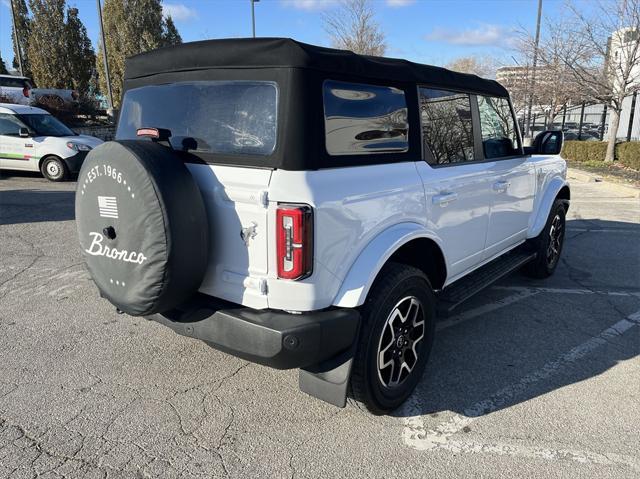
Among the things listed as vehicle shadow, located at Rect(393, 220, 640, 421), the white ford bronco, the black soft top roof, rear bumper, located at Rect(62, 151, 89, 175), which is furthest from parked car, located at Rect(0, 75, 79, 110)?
vehicle shadow, located at Rect(393, 220, 640, 421)

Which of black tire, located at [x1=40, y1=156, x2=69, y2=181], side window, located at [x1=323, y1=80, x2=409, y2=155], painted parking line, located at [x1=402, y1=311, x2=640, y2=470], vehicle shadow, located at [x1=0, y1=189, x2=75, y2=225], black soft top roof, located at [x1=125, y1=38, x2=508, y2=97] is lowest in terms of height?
painted parking line, located at [x1=402, y1=311, x2=640, y2=470]

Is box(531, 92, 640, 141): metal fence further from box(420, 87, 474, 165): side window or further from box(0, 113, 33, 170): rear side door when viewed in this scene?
box(0, 113, 33, 170): rear side door

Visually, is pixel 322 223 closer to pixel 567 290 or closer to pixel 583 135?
pixel 567 290

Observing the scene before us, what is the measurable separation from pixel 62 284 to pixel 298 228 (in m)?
3.70

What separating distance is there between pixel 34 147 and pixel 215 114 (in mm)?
10549

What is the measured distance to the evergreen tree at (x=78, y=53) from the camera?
94.4ft

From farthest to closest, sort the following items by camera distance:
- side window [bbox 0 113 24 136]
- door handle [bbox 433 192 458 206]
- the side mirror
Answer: side window [bbox 0 113 24 136], the side mirror, door handle [bbox 433 192 458 206]

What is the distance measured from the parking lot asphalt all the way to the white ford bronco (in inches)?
13.0

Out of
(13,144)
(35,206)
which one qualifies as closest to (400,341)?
(35,206)

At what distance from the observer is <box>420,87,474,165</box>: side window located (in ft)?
10.6

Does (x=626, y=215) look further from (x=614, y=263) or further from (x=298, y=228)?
(x=298, y=228)

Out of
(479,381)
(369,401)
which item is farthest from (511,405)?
(369,401)

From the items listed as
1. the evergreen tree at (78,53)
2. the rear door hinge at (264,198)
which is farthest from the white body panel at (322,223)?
the evergreen tree at (78,53)

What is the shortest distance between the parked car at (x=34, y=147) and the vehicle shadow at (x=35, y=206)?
1.28 metres
